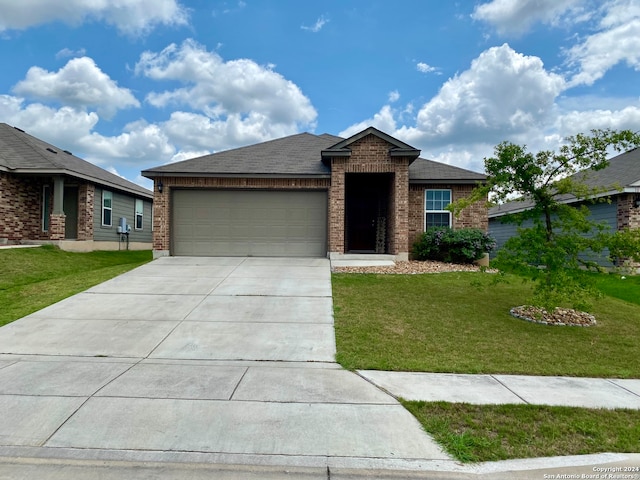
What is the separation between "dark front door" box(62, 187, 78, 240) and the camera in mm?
17938

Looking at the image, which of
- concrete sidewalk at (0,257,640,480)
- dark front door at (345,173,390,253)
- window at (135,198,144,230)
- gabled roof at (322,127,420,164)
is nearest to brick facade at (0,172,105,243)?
window at (135,198,144,230)

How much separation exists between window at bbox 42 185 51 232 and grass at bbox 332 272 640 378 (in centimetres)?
1461

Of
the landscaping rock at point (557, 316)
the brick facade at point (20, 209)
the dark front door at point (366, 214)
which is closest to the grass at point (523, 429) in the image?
the landscaping rock at point (557, 316)

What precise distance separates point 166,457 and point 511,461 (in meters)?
2.78

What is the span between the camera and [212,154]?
626 inches

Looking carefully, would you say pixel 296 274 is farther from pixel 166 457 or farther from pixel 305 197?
pixel 166 457

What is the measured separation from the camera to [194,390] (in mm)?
4578

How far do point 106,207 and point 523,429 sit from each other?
20241 mm

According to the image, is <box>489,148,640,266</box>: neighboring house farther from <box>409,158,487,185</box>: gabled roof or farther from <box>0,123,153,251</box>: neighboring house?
<box>0,123,153,251</box>: neighboring house

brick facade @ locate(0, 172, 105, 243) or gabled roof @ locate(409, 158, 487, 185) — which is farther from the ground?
gabled roof @ locate(409, 158, 487, 185)

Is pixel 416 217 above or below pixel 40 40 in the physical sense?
below

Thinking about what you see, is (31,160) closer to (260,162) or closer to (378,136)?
(260,162)

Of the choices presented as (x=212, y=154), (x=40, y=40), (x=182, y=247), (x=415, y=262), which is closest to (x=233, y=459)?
(x=415, y=262)

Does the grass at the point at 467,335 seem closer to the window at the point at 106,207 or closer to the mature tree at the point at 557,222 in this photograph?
the mature tree at the point at 557,222
